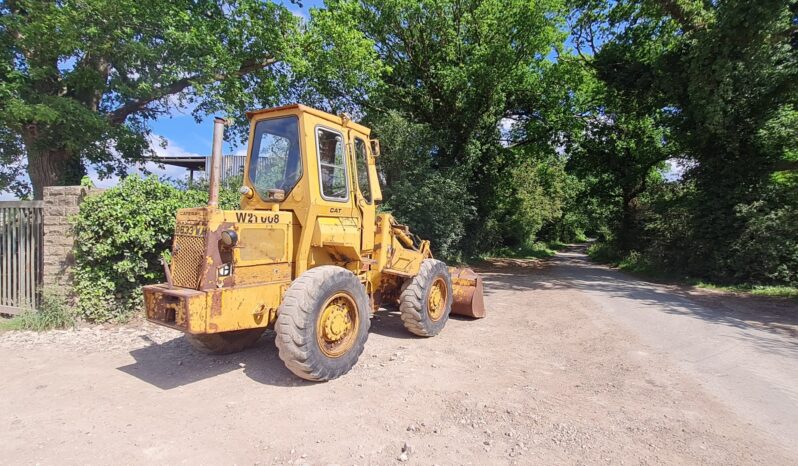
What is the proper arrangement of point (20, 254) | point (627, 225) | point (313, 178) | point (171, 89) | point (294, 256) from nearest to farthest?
point (313, 178)
point (294, 256)
point (20, 254)
point (171, 89)
point (627, 225)

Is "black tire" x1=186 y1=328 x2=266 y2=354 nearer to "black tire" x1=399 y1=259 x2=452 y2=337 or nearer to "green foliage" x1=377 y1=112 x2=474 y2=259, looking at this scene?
"black tire" x1=399 y1=259 x2=452 y2=337

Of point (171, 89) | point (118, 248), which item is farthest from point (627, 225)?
point (118, 248)

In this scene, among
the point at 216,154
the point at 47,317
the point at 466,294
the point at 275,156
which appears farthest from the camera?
the point at 466,294

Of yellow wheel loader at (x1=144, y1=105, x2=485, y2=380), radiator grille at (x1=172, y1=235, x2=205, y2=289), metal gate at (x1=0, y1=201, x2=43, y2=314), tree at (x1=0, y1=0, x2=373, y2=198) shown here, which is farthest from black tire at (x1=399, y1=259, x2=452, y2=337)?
tree at (x1=0, y1=0, x2=373, y2=198)

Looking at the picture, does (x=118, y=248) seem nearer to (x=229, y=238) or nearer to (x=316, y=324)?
(x=229, y=238)

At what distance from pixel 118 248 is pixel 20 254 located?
6.18ft

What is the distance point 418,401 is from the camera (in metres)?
4.04

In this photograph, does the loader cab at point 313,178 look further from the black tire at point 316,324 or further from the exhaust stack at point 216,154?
the exhaust stack at point 216,154

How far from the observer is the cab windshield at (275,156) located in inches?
190

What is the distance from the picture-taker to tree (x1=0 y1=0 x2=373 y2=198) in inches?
320

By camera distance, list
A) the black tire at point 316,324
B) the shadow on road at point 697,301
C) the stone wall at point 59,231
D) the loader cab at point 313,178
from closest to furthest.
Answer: the black tire at point 316,324 → the loader cab at point 313,178 → the stone wall at point 59,231 → the shadow on road at point 697,301

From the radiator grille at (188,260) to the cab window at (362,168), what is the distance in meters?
2.10

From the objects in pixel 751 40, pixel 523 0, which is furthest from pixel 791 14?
pixel 523 0

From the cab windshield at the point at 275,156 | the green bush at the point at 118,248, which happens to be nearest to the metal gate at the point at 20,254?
the green bush at the point at 118,248
